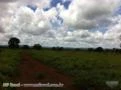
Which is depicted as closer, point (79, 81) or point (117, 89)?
point (117, 89)

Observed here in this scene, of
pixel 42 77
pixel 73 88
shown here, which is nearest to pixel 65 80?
pixel 42 77

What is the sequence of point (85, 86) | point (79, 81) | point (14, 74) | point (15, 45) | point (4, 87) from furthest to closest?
point (15, 45)
point (14, 74)
point (79, 81)
point (85, 86)
point (4, 87)

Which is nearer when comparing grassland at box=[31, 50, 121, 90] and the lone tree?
grassland at box=[31, 50, 121, 90]

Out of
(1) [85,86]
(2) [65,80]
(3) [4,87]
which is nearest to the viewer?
(3) [4,87]

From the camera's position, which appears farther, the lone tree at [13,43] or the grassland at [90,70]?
the lone tree at [13,43]

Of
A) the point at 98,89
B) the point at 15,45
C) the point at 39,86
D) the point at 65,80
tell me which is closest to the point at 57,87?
the point at 39,86

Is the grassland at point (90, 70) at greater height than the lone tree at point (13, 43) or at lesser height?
lesser

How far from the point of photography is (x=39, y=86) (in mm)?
16719

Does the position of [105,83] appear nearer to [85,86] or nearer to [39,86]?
[85,86]

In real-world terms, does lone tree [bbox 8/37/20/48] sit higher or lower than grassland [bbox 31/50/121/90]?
higher

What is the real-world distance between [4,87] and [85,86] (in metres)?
4.14

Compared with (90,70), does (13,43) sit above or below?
above

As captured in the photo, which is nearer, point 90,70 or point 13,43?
point 90,70

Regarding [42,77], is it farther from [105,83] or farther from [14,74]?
[105,83]
